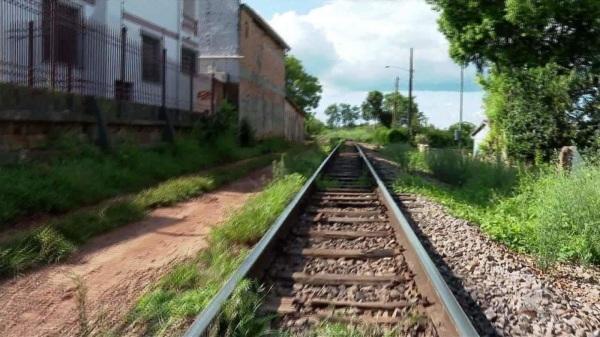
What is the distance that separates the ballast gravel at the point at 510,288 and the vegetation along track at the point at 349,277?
0.30 m

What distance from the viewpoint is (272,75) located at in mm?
36812

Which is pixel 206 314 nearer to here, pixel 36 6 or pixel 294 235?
pixel 294 235

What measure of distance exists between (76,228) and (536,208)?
5.41 metres

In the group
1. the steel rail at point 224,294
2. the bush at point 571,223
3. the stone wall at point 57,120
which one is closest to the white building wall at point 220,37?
the stone wall at point 57,120

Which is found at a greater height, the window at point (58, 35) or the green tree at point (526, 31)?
the green tree at point (526, 31)

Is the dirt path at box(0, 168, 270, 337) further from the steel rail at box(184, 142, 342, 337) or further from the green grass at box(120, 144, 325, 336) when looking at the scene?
the steel rail at box(184, 142, 342, 337)

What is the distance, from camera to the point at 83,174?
9.22 m

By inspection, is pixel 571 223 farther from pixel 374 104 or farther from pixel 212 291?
pixel 374 104

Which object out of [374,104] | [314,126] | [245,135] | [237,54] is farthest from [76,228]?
[374,104]

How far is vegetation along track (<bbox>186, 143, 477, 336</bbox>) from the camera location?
3766 mm

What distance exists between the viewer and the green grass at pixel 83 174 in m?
7.51

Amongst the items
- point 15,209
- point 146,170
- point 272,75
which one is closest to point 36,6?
point 146,170

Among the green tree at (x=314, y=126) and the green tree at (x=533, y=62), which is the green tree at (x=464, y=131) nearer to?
the green tree at (x=314, y=126)

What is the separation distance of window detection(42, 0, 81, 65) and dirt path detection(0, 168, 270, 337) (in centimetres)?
486
